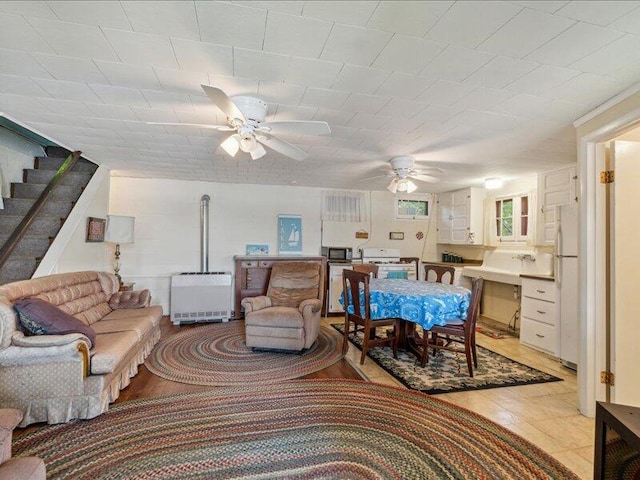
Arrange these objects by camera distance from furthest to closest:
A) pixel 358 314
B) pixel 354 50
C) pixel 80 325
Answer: pixel 358 314 → pixel 80 325 → pixel 354 50

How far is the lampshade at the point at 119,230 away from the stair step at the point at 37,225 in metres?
0.62

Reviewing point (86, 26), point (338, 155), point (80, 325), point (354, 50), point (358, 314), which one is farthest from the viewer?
point (338, 155)

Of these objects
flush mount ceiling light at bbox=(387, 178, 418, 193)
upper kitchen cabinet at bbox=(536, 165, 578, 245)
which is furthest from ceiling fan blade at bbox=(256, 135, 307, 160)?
upper kitchen cabinet at bbox=(536, 165, 578, 245)

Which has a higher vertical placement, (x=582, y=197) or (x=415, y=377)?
(x=582, y=197)

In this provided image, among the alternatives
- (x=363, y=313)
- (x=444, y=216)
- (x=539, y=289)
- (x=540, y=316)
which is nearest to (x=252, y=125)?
(x=363, y=313)

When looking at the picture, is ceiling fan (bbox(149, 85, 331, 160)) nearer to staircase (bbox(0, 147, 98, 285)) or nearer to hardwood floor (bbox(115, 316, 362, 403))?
hardwood floor (bbox(115, 316, 362, 403))

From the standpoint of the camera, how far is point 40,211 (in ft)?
10.5

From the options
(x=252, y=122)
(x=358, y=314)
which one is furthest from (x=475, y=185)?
(x=252, y=122)

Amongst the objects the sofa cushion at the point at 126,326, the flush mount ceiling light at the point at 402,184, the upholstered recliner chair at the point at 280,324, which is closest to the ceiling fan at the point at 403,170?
the flush mount ceiling light at the point at 402,184

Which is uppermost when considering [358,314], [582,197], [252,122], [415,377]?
[252,122]

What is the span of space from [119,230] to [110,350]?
2.60 metres

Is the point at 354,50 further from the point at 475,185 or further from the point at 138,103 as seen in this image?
the point at 475,185

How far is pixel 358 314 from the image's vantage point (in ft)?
11.0

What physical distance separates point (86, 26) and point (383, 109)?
184cm
